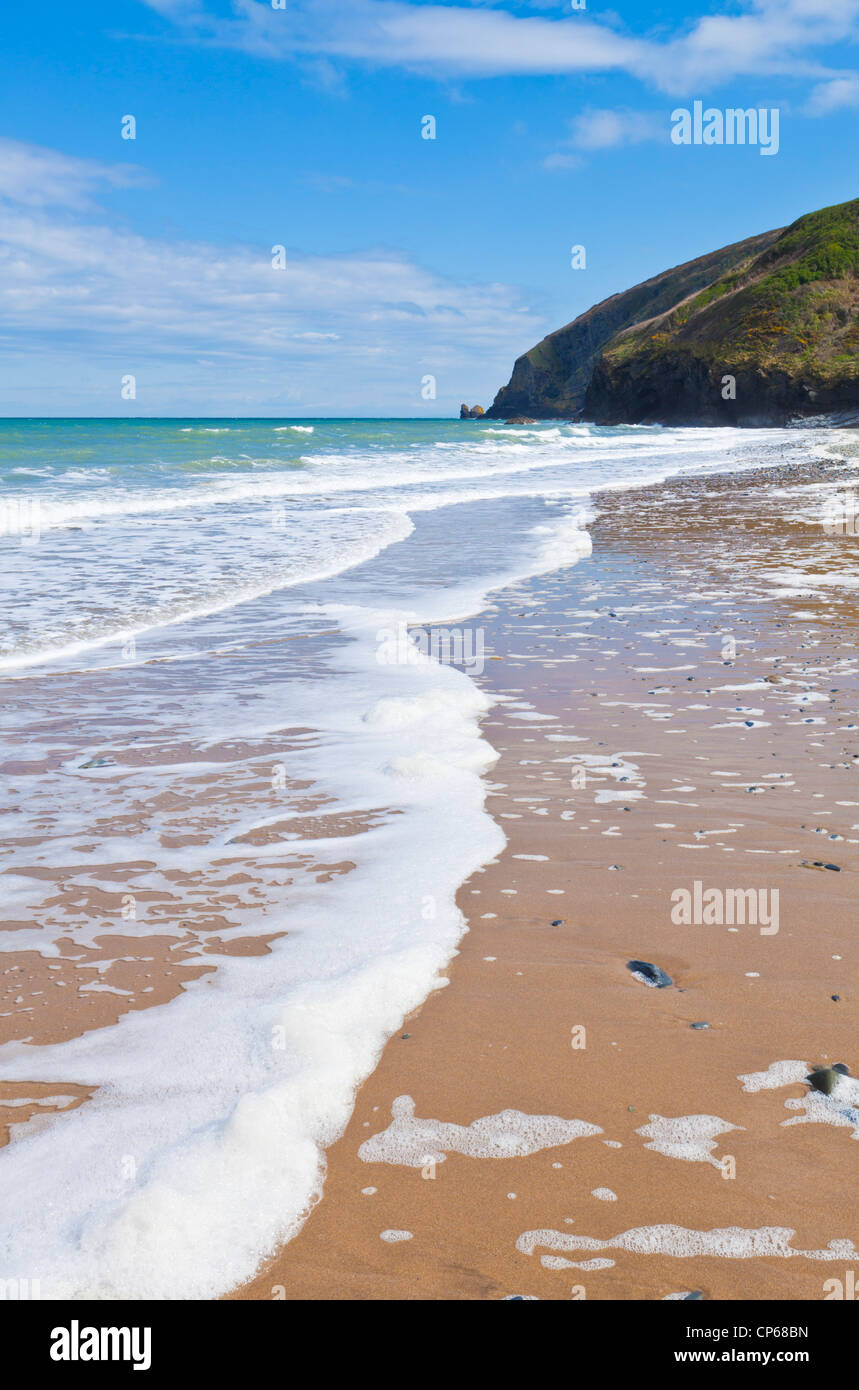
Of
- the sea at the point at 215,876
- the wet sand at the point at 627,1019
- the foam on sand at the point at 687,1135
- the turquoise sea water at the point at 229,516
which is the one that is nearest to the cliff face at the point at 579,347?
the turquoise sea water at the point at 229,516

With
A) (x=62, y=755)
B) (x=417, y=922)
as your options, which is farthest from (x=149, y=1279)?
(x=62, y=755)

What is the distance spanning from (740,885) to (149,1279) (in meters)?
2.44

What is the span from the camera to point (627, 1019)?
2.76 metres

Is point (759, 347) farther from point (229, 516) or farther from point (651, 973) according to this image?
point (651, 973)

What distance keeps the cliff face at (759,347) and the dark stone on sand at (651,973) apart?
199ft

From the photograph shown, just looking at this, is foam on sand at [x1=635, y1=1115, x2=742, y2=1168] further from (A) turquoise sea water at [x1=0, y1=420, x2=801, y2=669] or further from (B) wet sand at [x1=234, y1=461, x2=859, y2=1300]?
(A) turquoise sea water at [x1=0, y1=420, x2=801, y2=669]

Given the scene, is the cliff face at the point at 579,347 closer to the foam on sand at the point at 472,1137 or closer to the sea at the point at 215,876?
the sea at the point at 215,876

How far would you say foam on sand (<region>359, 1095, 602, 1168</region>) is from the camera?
2254mm

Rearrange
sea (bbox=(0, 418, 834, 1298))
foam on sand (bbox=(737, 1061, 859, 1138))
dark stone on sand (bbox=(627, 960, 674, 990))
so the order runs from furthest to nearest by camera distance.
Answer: dark stone on sand (bbox=(627, 960, 674, 990)), foam on sand (bbox=(737, 1061, 859, 1138)), sea (bbox=(0, 418, 834, 1298))

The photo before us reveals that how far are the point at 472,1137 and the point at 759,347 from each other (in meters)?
67.8

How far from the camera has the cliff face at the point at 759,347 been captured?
58719 mm

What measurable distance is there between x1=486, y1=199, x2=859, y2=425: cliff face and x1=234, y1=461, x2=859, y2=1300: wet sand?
58.3 metres

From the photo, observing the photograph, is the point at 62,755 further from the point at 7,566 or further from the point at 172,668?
the point at 7,566

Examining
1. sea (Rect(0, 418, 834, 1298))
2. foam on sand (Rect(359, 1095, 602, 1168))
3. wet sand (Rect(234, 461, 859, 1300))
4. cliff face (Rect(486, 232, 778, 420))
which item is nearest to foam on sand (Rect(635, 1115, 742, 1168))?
wet sand (Rect(234, 461, 859, 1300))
